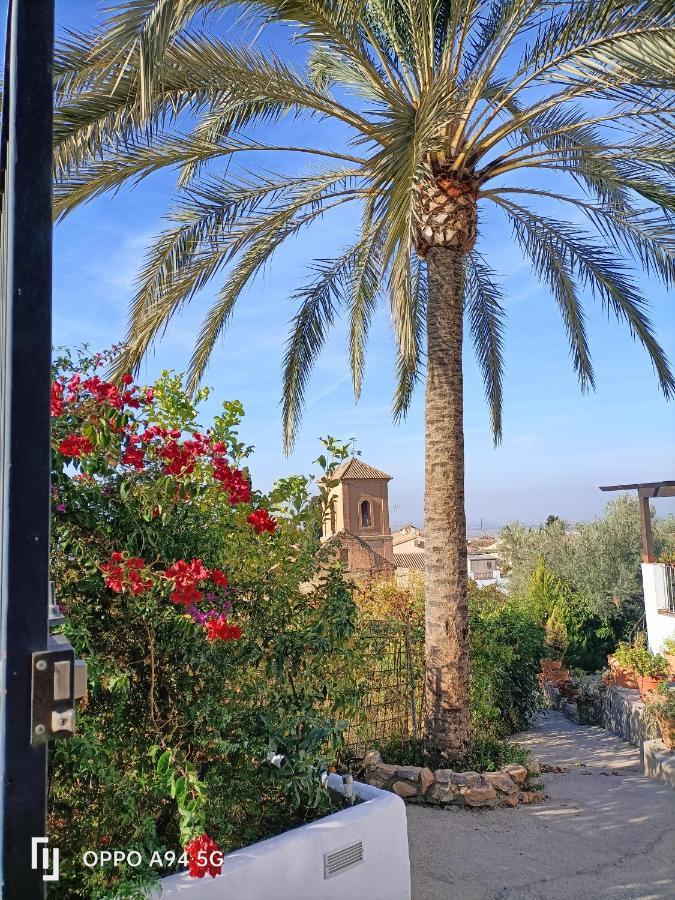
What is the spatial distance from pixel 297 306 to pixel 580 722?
7854mm

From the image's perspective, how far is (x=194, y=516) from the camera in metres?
3.69

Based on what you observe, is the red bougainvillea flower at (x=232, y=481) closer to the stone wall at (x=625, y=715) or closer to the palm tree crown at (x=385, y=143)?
the palm tree crown at (x=385, y=143)

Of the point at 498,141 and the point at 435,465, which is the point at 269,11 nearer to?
the point at 498,141

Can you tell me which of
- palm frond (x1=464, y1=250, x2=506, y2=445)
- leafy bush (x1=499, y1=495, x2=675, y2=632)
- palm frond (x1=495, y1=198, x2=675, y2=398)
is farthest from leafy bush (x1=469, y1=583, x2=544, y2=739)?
leafy bush (x1=499, y1=495, x2=675, y2=632)

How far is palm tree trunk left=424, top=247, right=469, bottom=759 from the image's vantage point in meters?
6.24

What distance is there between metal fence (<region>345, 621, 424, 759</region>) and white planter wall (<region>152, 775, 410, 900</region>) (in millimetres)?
2714

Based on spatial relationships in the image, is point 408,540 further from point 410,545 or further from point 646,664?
point 646,664

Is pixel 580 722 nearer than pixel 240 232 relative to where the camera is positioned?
No

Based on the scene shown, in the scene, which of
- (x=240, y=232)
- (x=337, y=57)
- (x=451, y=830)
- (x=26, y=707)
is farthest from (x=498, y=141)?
(x=26, y=707)

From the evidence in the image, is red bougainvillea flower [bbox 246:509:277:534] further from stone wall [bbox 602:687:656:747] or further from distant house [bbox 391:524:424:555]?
distant house [bbox 391:524:424:555]

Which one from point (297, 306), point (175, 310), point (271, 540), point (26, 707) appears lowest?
point (26, 707)

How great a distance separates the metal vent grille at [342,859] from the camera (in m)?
3.54

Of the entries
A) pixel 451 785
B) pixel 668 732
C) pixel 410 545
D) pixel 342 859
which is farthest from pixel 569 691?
pixel 410 545

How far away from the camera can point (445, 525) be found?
20.9 ft
